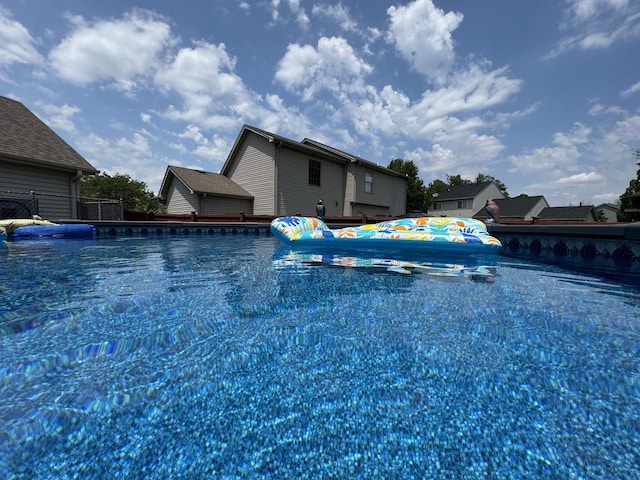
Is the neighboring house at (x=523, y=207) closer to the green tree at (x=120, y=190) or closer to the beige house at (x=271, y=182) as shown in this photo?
the beige house at (x=271, y=182)

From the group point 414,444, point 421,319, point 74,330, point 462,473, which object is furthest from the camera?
point 421,319

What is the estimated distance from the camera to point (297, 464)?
1.20 metres

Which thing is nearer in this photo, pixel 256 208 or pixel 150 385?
pixel 150 385

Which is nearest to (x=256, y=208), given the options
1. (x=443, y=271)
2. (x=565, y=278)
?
(x=443, y=271)

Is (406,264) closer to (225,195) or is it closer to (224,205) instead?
(225,195)

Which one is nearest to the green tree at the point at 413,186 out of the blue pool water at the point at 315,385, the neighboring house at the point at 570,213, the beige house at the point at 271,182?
the neighboring house at the point at 570,213

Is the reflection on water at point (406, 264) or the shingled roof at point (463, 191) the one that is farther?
the shingled roof at point (463, 191)

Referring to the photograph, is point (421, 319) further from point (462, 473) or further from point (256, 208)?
point (256, 208)

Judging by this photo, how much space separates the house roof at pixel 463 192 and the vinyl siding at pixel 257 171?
35.2m

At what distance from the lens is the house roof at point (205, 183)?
1714 cm

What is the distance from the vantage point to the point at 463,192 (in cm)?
4462

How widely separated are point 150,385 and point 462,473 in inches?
64.4

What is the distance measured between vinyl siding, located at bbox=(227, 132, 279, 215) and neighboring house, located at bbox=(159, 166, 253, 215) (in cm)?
56

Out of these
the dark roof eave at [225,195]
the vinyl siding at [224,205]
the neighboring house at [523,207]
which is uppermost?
the neighboring house at [523,207]
